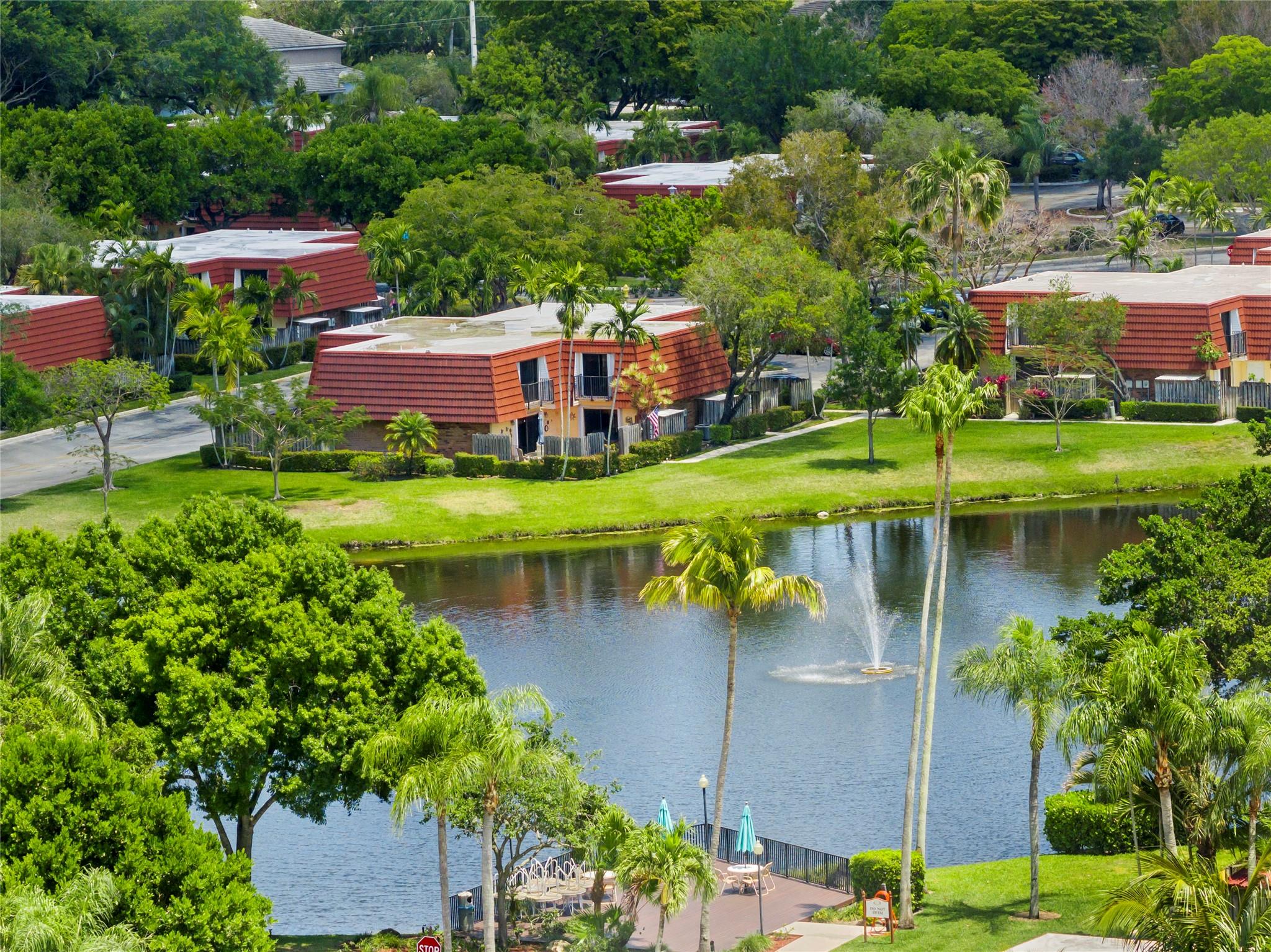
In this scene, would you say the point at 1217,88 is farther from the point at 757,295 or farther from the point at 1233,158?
the point at 757,295

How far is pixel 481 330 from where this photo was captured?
10294 cm

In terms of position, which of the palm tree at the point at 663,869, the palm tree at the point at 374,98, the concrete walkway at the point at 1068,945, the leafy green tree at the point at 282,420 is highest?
the palm tree at the point at 374,98

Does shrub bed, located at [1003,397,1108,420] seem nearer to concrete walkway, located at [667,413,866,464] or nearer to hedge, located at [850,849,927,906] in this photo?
concrete walkway, located at [667,413,866,464]

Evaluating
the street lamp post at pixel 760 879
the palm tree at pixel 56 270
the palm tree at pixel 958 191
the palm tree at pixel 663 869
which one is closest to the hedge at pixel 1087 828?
the street lamp post at pixel 760 879

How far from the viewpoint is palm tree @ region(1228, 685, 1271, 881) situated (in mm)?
40344

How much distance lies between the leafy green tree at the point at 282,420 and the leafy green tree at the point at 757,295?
17124 millimetres

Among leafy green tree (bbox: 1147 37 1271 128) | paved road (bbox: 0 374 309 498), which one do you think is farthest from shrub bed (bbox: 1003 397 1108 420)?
leafy green tree (bbox: 1147 37 1271 128)

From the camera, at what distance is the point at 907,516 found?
86.4 meters

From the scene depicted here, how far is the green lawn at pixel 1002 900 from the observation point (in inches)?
1692

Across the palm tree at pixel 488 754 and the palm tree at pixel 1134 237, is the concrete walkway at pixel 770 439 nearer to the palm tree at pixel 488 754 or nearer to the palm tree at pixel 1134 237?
the palm tree at pixel 1134 237

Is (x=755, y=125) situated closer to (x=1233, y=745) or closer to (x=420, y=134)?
(x=420, y=134)

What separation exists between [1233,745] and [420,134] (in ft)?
384

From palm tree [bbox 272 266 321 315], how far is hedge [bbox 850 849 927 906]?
78.2 metres

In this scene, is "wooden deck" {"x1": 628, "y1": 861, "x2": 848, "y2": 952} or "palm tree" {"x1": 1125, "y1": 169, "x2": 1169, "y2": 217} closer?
"wooden deck" {"x1": 628, "y1": 861, "x2": 848, "y2": 952}
